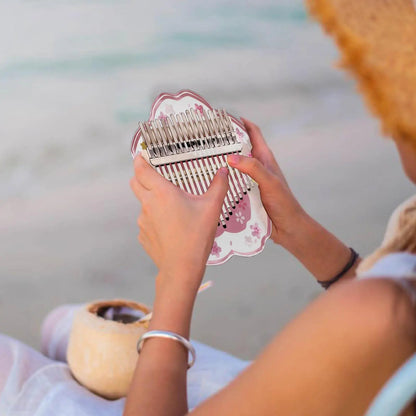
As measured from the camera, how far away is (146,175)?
→ 794 millimetres

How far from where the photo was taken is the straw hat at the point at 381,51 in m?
0.54

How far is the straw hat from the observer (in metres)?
0.54

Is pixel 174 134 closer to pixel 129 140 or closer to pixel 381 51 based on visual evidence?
pixel 381 51

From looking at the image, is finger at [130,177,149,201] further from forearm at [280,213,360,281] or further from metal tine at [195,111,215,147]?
forearm at [280,213,360,281]

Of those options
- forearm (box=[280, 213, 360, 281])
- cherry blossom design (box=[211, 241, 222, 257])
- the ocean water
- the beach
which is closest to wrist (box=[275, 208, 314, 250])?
forearm (box=[280, 213, 360, 281])

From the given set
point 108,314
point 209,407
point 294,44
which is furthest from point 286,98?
point 209,407

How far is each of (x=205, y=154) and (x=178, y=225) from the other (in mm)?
180

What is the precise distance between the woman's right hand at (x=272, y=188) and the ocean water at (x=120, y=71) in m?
1.10

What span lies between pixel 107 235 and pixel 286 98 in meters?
0.75

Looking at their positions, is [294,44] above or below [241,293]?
above

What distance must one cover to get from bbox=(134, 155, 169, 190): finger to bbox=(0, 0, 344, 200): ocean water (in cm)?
125

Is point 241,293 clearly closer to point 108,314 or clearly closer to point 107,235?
point 107,235

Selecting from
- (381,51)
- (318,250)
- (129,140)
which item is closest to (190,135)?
(318,250)

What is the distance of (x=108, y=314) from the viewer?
119cm
